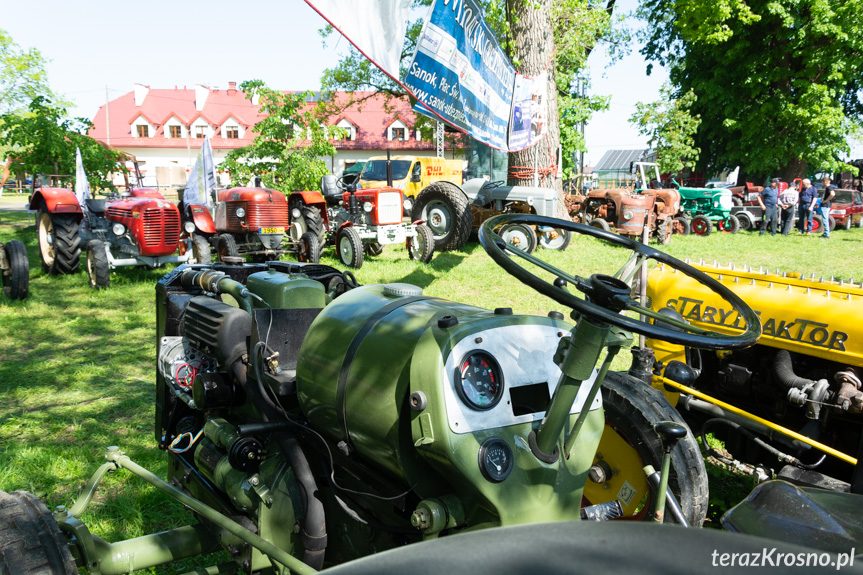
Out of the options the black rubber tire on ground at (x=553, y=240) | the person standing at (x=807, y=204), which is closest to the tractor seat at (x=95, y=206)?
the black rubber tire on ground at (x=553, y=240)

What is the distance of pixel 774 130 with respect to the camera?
902 inches

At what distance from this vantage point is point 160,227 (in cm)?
953

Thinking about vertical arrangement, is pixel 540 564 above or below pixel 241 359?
above

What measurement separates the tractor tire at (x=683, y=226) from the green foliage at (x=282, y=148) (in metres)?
9.31

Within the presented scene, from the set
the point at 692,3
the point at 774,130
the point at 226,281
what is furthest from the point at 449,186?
the point at 774,130

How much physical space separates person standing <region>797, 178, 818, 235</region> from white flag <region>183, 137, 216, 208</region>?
1512 centimetres

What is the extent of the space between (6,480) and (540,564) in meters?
3.94

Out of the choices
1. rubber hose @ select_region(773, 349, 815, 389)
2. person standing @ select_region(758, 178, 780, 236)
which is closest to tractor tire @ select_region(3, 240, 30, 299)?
rubber hose @ select_region(773, 349, 815, 389)

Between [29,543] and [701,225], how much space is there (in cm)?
1716

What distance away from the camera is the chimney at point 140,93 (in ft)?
156

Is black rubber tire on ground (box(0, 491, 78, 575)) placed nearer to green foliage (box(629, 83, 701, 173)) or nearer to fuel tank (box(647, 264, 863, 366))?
fuel tank (box(647, 264, 863, 366))

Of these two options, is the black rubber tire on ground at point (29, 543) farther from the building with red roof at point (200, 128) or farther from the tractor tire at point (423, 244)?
the building with red roof at point (200, 128)

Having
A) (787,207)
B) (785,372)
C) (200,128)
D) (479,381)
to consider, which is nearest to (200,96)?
(200,128)

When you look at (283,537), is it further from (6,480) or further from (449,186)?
(449,186)
